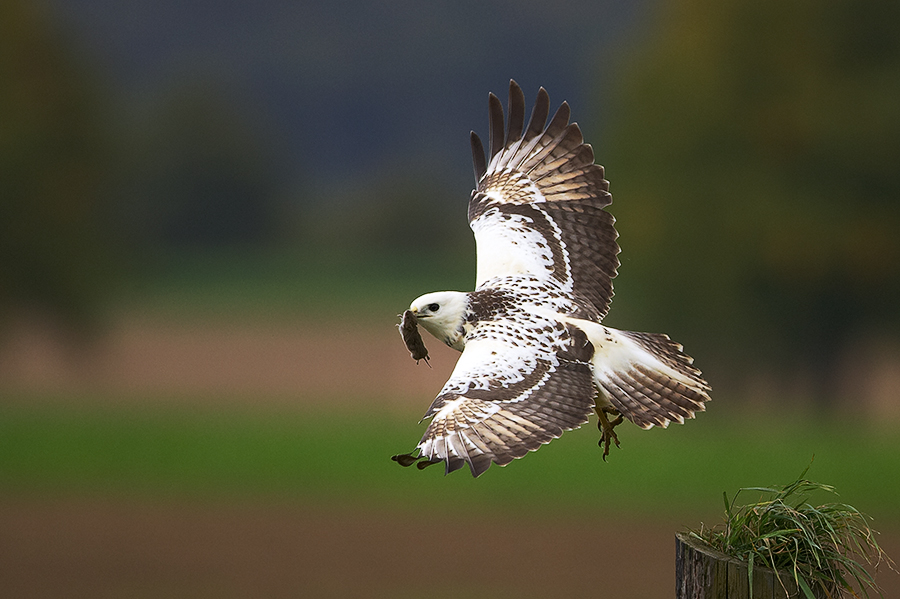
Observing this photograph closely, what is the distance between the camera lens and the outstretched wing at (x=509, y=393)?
377 cm

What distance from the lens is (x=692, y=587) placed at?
151 inches

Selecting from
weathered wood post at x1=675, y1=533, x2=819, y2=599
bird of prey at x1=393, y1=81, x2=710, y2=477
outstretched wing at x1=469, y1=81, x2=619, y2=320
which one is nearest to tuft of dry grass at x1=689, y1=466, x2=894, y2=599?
weathered wood post at x1=675, y1=533, x2=819, y2=599

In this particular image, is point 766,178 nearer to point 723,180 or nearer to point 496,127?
point 723,180

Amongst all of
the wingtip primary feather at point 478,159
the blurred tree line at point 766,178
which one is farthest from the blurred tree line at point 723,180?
the wingtip primary feather at point 478,159

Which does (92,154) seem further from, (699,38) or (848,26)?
(848,26)

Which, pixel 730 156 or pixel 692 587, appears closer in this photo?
pixel 692 587

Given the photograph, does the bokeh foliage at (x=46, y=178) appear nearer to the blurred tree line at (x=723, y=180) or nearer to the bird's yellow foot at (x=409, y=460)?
the blurred tree line at (x=723, y=180)

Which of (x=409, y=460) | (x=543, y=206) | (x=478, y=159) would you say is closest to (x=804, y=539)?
(x=409, y=460)

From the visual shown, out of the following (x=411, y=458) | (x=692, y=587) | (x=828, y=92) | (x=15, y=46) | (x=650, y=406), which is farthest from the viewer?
(x=15, y=46)

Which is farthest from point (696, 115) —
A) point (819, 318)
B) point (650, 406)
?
point (650, 406)

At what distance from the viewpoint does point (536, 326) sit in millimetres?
4551

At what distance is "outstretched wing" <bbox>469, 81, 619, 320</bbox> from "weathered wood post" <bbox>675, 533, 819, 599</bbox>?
59.4 inches

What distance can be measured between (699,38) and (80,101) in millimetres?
10862

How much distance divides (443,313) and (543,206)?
126 cm
